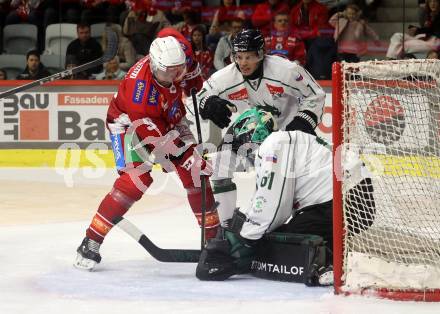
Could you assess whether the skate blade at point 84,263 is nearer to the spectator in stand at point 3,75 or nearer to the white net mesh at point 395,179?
the white net mesh at point 395,179

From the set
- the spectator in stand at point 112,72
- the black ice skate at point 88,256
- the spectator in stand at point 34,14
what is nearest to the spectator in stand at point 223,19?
the spectator in stand at point 112,72

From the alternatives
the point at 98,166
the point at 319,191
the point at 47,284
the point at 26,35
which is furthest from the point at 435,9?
the point at 47,284

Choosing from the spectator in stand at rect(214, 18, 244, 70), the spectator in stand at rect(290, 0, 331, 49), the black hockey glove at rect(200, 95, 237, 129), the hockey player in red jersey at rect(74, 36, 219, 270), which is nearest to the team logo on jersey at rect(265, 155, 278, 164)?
the hockey player in red jersey at rect(74, 36, 219, 270)

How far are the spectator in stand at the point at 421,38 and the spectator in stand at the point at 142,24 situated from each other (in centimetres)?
217

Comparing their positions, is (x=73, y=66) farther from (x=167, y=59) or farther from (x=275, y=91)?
(x=167, y=59)

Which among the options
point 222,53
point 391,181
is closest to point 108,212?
A: point 391,181

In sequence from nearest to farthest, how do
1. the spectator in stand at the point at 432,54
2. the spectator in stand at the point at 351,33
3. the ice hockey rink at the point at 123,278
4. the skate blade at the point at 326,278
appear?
the ice hockey rink at the point at 123,278 → the skate blade at the point at 326,278 → the spectator in stand at the point at 432,54 → the spectator in stand at the point at 351,33

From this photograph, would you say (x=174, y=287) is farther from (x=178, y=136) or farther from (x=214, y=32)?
(x=214, y=32)

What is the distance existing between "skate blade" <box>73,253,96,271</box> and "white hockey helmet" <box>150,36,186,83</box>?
2.72ft

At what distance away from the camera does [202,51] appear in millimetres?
8672

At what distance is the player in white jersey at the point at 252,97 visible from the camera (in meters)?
4.56

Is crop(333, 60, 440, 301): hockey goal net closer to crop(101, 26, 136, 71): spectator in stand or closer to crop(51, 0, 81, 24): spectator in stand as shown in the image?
crop(101, 26, 136, 71): spectator in stand

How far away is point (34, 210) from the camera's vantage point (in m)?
5.93

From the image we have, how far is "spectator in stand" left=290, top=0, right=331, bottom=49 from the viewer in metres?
8.60
